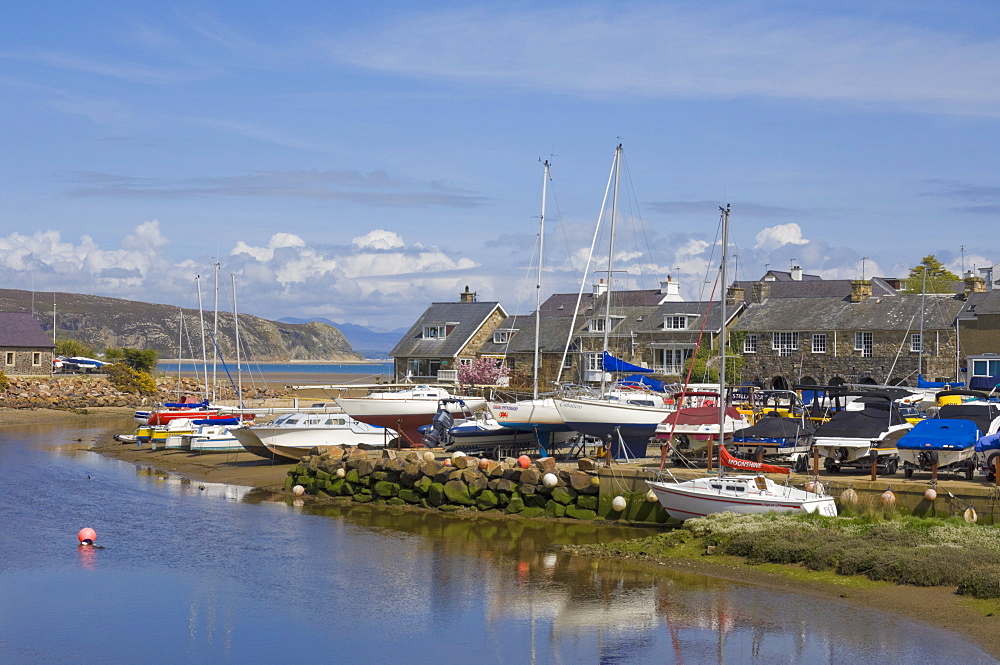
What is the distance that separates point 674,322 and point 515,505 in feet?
139

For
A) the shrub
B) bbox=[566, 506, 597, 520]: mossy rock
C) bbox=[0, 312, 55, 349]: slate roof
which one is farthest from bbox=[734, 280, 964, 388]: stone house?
bbox=[0, 312, 55, 349]: slate roof

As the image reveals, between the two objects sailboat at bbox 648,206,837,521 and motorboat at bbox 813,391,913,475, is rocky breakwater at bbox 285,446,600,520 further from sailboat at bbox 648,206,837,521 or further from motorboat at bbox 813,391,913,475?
motorboat at bbox 813,391,913,475

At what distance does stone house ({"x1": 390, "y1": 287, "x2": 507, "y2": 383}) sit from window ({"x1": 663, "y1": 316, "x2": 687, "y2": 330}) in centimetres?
1309

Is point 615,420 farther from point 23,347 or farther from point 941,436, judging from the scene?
point 23,347

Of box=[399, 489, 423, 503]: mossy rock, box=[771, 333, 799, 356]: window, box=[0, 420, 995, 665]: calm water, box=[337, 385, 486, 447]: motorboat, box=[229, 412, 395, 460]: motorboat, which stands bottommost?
box=[0, 420, 995, 665]: calm water

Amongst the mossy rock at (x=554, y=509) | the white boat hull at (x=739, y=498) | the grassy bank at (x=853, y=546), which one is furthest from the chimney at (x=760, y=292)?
the grassy bank at (x=853, y=546)

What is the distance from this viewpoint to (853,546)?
71.0ft

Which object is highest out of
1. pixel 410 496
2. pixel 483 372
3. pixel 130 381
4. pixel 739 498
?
pixel 483 372

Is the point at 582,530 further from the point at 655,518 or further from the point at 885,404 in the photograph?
the point at 885,404

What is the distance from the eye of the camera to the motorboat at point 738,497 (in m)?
24.0

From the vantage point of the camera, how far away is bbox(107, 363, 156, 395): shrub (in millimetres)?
81625

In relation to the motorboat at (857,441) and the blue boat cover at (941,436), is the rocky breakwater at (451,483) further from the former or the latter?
the blue boat cover at (941,436)

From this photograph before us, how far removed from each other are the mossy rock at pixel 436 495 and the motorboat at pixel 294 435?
34.5 feet

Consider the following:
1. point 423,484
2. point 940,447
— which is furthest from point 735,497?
point 423,484
